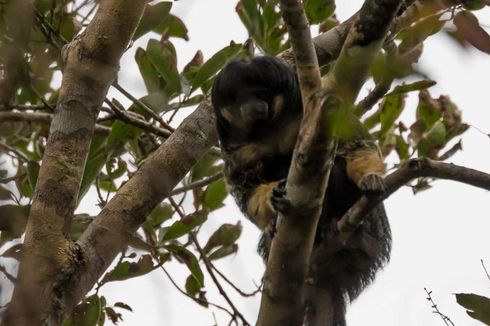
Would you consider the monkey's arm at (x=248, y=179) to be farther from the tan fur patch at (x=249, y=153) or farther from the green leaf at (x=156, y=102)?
the green leaf at (x=156, y=102)

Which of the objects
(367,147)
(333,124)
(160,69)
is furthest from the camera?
(160,69)

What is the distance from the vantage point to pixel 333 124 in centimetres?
164

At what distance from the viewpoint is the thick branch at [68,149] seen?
3.75m

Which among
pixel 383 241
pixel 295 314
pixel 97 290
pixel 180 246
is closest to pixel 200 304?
pixel 180 246

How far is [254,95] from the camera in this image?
5355 millimetres

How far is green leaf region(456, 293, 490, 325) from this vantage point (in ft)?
11.6

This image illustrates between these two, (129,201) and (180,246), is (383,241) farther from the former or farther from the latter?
(129,201)

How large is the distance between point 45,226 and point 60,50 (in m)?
1.31

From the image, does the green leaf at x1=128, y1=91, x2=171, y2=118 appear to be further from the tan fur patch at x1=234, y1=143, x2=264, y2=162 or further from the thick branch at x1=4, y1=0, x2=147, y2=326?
the thick branch at x1=4, y1=0, x2=147, y2=326

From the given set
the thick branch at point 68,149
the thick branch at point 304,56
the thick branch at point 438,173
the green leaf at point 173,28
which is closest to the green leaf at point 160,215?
the green leaf at point 173,28

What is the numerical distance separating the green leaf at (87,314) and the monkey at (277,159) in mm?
1079

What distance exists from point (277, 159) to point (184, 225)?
Answer: 0.72 meters

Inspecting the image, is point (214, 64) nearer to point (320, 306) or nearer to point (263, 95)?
point (263, 95)

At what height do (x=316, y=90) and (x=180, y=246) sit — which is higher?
(x=180, y=246)
